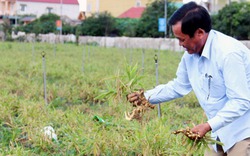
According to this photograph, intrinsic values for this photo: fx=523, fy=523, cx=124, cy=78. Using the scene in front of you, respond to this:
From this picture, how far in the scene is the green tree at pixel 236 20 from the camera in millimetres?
28391

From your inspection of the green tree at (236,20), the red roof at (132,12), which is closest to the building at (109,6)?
the red roof at (132,12)

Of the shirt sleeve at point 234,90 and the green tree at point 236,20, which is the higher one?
the green tree at point 236,20

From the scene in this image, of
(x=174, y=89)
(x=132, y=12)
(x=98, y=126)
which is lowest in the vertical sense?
(x=98, y=126)

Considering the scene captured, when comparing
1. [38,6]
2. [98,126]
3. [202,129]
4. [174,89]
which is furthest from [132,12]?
[202,129]

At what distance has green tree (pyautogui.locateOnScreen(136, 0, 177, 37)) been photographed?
38375mm

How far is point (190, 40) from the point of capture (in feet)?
9.20

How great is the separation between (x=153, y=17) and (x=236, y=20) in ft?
35.6

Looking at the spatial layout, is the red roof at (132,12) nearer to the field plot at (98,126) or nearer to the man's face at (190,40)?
the field plot at (98,126)

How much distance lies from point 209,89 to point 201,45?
0.80 feet

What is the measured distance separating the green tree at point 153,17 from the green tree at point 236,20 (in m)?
9.14

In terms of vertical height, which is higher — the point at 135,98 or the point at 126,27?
the point at 126,27

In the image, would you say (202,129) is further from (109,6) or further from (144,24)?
(109,6)

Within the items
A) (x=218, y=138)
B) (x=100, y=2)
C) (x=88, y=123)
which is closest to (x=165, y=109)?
(x=88, y=123)

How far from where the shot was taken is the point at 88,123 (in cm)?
564
